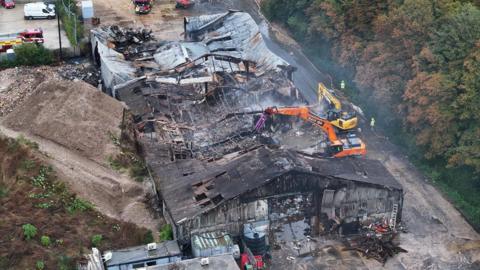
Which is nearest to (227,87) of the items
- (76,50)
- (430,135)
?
(430,135)

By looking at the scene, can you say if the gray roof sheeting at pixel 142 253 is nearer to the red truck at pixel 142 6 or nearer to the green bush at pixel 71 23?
the green bush at pixel 71 23

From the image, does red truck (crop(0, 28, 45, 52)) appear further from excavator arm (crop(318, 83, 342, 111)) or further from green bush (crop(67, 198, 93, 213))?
excavator arm (crop(318, 83, 342, 111))

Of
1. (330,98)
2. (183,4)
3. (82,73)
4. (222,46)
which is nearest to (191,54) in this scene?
(222,46)

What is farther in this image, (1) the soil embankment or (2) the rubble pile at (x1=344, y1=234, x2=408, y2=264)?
(1) the soil embankment

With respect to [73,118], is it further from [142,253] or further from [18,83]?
[18,83]

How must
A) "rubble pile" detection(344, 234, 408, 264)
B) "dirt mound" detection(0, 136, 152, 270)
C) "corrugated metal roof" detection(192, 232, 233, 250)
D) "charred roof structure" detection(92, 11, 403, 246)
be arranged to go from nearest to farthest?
"dirt mound" detection(0, 136, 152, 270) < "corrugated metal roof" detection(192, 232, 233, 250) < "charred roof structure" detection(92, 11, 403, 246) < "rubble pile" detection(344, 234, 408, 264)

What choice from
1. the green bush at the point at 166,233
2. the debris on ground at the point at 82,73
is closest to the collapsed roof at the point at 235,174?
the green bush at the point at 166,233

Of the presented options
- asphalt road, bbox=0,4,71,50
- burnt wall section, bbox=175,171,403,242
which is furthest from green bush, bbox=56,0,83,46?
burnt wall section, bbox=175,171,403,242
